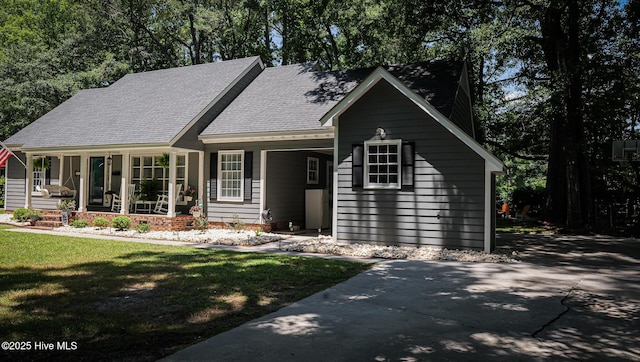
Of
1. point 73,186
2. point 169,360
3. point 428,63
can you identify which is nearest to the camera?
point 169,360

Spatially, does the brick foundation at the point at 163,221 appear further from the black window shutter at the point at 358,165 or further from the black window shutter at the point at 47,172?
the black window shutter at the point at 358,165

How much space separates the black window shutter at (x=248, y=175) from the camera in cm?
1430

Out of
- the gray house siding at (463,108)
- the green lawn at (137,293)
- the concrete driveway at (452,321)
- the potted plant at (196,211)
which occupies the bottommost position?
the concrete driveway at (452,321)

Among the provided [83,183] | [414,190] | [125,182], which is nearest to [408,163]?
[414,190]

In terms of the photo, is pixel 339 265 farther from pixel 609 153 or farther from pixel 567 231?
pixel 609 153

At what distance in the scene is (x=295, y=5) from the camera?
89.4ft

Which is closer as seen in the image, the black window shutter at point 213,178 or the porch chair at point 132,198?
the black window shutter at point 213,178

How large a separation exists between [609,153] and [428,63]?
12.8m

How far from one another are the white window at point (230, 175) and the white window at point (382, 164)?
4.85 meters

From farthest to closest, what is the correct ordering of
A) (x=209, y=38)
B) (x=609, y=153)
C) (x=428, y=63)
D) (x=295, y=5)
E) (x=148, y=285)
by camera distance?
(x=209, y=38) < (x=295, y=5) < (x=609, y=153) < (x=428, y=63) < (x=148, y=285)

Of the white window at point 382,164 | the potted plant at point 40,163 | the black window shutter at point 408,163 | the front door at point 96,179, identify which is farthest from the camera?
the potted plant at point 40,163

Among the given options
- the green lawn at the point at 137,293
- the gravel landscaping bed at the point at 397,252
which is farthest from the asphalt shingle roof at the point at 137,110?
the gravel landscaping bed at the point at 397,252

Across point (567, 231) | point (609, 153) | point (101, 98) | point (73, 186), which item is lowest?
point (567, 231)

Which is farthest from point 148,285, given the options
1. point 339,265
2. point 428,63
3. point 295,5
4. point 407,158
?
point 295,5
